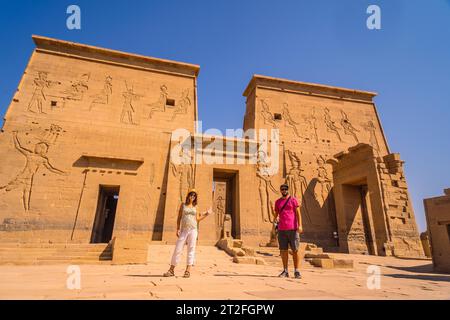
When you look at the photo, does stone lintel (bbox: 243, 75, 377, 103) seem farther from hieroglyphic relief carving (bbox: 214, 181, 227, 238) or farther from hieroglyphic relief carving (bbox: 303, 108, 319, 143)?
hieroglyphic relief carving (bbox: 214, 181, 227, 238)

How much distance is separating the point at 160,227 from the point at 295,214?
817 centimetres

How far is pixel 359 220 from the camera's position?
497 inches

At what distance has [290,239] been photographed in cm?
459

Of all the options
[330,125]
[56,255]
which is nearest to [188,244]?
[56,255]

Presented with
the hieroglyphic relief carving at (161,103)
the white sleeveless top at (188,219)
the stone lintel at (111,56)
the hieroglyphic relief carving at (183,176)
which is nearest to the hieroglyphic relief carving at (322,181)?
the hieroglyphic relief carving at (183,176)

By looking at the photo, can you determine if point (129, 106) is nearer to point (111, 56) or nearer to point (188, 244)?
point (111, 56)

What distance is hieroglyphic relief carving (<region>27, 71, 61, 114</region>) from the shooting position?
475 inches

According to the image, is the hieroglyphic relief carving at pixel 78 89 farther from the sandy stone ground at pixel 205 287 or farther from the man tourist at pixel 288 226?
the man tourist at pixel 288 226

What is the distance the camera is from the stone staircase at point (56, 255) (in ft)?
21.5

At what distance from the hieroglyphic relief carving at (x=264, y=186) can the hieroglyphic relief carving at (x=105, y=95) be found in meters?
8.45

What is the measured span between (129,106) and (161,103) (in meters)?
1.65
